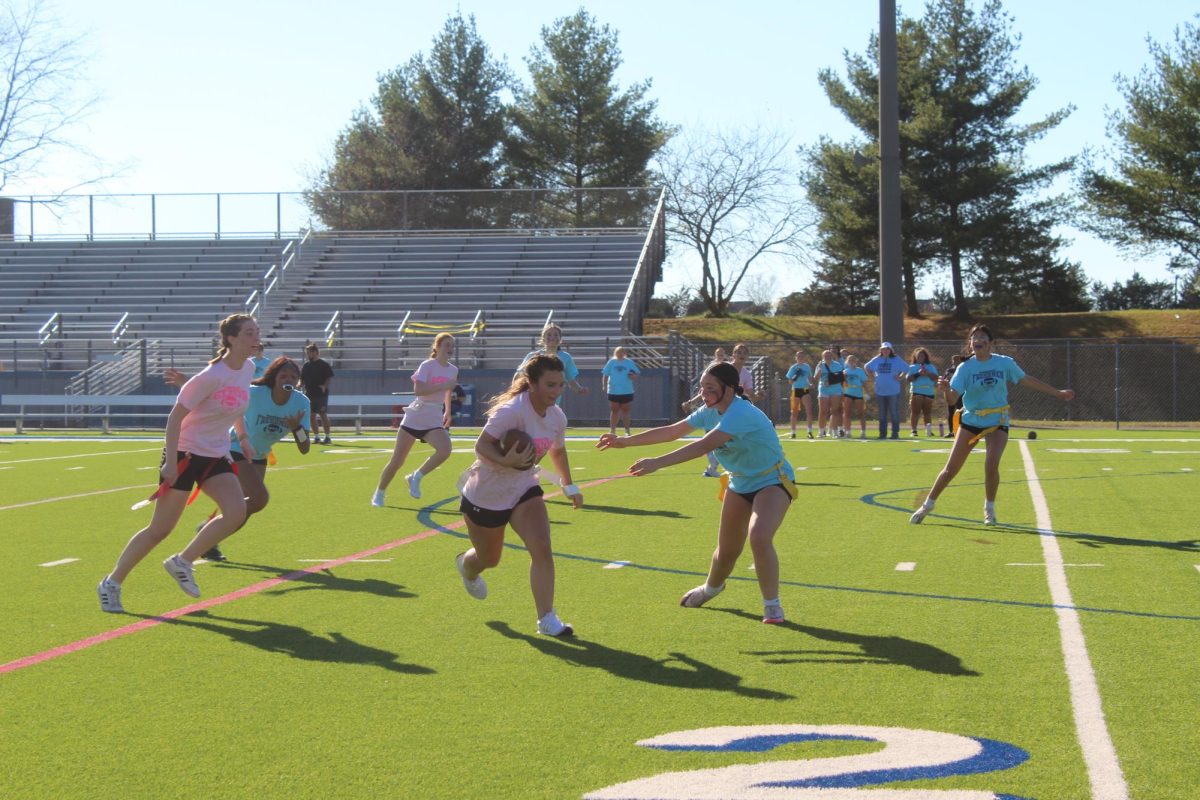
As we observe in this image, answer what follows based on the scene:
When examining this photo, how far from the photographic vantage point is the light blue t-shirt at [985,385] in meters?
12.1

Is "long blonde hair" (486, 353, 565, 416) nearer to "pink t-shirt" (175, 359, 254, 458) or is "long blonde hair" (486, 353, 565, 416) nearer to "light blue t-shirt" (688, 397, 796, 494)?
"light blue t-shirt" (688, 397, 796, 494)

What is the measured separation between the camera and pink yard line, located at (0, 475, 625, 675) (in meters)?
6.71

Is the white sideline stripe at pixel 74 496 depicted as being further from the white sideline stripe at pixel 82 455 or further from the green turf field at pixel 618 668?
the white sideline stripe at pixel 82 455

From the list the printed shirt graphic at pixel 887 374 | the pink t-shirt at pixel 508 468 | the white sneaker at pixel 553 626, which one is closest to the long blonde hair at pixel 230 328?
the pink t-shirt at pixel 508 468

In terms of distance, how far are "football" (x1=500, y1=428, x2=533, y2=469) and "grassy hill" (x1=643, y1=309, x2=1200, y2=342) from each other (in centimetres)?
4028

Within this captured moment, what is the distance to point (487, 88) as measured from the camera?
62.4 meters

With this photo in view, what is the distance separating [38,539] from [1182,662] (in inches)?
352

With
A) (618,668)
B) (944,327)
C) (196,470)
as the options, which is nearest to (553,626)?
(618,668)

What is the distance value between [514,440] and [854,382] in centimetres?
2176

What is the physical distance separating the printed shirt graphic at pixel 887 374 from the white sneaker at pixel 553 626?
21267 millimetres

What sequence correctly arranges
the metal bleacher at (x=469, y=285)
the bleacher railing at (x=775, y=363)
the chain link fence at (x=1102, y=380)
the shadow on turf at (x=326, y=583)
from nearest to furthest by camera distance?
the shadow on turf at (x=326, y=583) < the bleacher railing at (x=775, y=363) < the metal bleacher at (x=469, y=285) < the chain link fence at (x=1102, y=380)

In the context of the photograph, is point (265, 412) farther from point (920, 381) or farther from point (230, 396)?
point (920, 381)

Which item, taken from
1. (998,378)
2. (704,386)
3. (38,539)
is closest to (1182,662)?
(704,386)

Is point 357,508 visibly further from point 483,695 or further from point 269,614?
point 483,695
